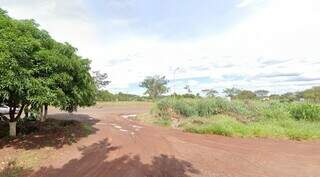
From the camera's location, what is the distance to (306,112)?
68.4ft

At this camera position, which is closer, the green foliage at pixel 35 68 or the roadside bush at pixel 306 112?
the green foliage at pixel 35 68

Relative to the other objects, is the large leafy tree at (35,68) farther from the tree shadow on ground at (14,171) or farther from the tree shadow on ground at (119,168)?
the tree shadow on ground at (119,168)

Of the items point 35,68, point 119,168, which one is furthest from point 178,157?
point 35,68

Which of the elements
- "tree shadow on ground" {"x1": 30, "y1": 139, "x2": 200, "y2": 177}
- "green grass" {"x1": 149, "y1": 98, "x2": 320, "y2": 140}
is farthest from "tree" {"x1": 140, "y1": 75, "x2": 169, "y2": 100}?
"tree shadow on ground" {"x1": 30, "y1": 139, "x2": 200, "y2": 177}

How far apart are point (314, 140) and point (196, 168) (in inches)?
294

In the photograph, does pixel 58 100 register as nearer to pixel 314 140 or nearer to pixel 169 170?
pixel 169 170

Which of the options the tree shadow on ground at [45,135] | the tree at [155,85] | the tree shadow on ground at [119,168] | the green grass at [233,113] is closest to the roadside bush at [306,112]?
the green grass at [233,113]

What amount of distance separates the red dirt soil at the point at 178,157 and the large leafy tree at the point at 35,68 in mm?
1758

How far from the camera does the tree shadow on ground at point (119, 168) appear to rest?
335 inches

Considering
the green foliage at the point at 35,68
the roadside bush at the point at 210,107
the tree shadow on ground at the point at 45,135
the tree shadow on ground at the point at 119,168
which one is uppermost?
the green foliage at the point at 35,68

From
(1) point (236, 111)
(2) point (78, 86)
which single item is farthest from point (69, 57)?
(1) point (236, 111)

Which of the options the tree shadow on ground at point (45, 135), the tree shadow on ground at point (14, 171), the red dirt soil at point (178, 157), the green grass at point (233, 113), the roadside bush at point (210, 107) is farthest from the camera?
the roadside bush at point (210, 107)

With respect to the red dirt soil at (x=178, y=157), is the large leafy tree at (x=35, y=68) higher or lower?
higher

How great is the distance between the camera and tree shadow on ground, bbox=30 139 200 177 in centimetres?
851
